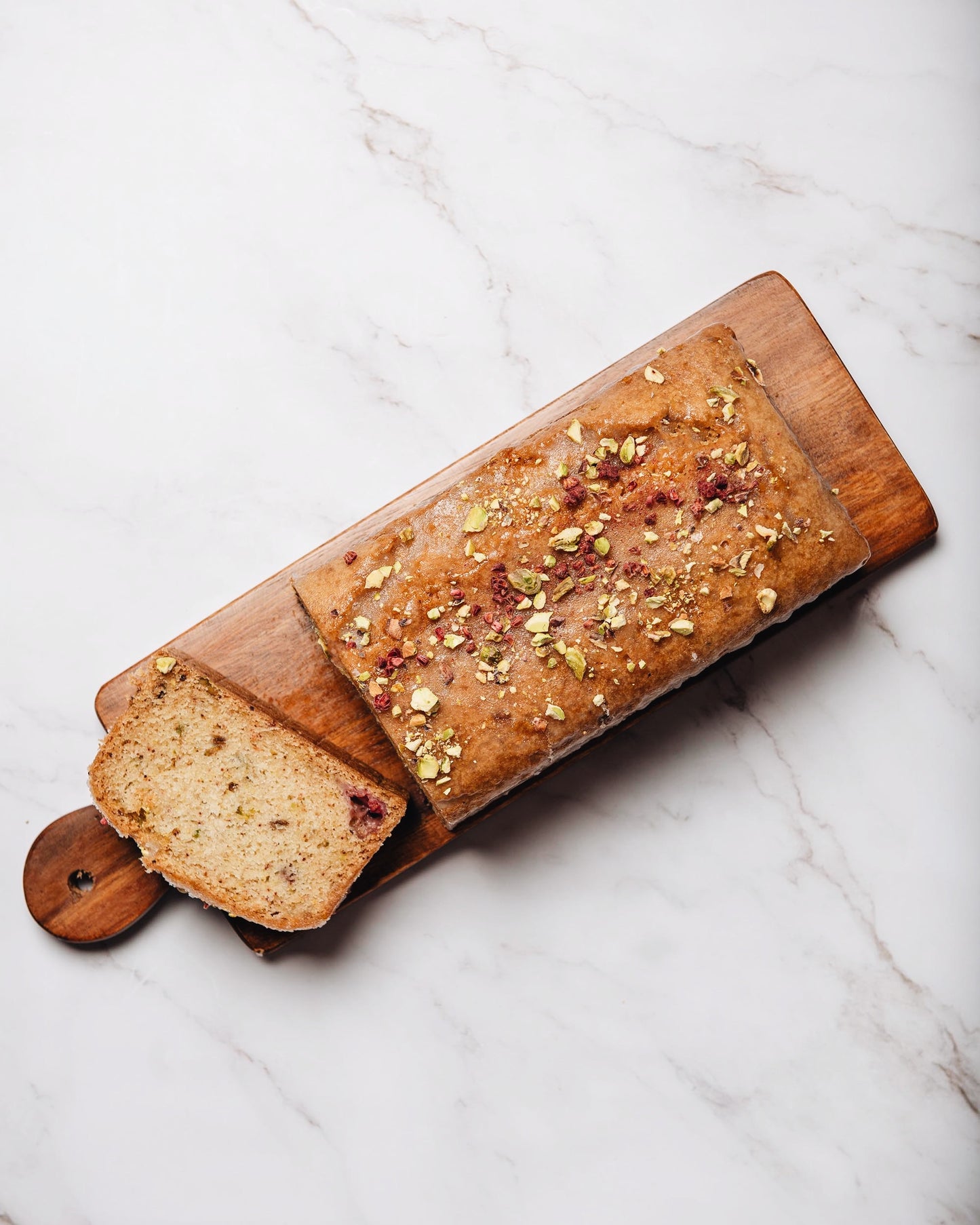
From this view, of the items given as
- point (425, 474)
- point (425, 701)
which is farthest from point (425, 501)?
point (425, 701)

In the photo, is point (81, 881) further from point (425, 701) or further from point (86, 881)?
point (425, 701)

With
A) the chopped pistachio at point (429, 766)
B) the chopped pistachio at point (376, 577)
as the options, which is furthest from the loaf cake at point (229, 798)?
the chopped pistachio at point (376, 577)

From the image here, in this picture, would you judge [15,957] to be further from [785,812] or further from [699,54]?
[699,54]

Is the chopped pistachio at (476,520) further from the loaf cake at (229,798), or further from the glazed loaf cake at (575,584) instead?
the loaf cake at (229,798)

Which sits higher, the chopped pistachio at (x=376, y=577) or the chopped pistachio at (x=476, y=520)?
the chopped pistachio at (x=376, y=577)

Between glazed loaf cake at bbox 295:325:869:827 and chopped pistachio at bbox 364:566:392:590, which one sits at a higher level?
chopped pistachio at bbox 364:566:392:590

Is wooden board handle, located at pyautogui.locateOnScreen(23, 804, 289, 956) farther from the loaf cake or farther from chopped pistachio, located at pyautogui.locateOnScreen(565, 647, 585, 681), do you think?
chopped pistachio, located at pyautogui.locateOnScreen(565, 647, 585, 681)

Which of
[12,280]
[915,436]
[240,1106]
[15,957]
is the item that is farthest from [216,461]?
[915,436]

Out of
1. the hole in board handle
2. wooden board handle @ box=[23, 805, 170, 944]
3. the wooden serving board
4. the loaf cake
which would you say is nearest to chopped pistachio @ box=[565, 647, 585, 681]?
the wooden serving board
